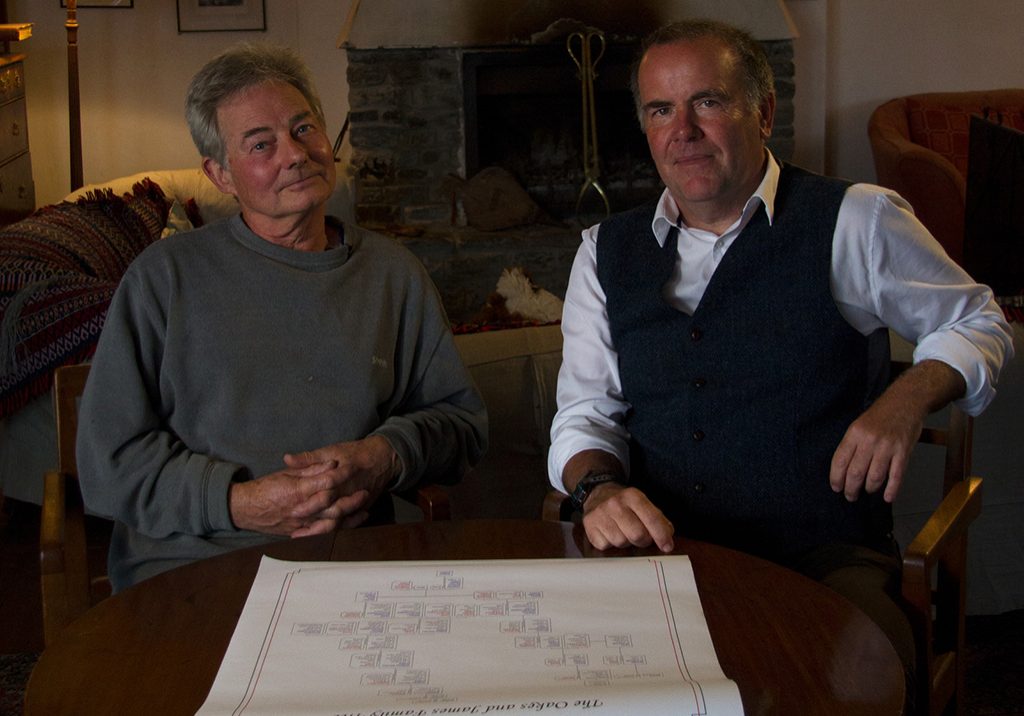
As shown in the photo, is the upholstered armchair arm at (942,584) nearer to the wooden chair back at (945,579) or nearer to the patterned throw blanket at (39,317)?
the wooden chair back at (945,579)

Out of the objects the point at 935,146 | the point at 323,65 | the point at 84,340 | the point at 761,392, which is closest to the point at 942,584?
the point at 761,392

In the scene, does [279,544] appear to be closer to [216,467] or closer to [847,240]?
[216,467]

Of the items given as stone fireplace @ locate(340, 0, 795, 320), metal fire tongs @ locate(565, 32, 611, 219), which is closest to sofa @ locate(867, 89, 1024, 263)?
stone fireplace @ locate(340, 0, 795, 320)

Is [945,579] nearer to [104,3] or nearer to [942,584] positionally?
[942,584]

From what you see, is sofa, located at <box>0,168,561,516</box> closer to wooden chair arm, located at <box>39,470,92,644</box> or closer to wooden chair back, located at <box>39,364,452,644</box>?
wooden chair back, located at <box>39,364,452,644</box>

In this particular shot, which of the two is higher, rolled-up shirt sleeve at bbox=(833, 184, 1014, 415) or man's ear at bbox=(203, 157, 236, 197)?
man's ear at bbox=(203, 157, 236, 197)

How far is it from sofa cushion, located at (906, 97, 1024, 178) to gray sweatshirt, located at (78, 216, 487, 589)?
13.2ft

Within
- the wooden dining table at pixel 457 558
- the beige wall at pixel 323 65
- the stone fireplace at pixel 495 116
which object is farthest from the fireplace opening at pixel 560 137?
the wooden dining table at pixel 457 558

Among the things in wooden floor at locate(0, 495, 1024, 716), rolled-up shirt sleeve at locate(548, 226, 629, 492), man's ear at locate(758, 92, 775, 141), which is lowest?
wooden floor at locate(0, 495, 1024, 716)

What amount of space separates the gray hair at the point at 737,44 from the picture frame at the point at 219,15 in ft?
13.4

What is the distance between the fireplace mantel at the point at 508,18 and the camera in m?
5.08

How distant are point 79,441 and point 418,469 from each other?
19.1 inches

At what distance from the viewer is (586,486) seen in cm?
159

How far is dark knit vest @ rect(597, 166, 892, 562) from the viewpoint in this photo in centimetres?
165
